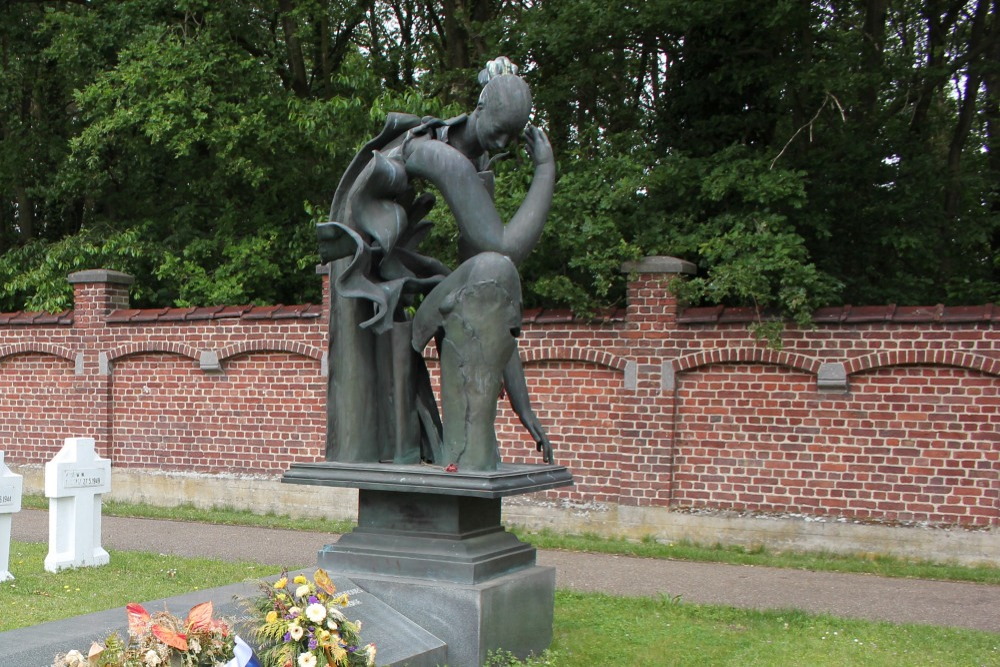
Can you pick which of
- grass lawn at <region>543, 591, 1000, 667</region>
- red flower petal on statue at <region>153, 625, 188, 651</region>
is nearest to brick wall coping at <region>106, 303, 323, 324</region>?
grass lawn at <region>543, 591, 1000, 667</region>

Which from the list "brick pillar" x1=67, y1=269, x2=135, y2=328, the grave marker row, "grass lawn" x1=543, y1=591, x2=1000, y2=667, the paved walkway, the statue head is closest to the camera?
the statue head

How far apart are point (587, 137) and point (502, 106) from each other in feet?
26.0

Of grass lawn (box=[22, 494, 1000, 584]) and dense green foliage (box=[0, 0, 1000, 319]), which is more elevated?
dense green foliage (box=[0, 0, 1000, 319])

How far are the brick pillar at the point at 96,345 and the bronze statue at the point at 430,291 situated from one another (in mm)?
8857

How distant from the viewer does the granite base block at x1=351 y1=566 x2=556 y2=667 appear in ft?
17.4

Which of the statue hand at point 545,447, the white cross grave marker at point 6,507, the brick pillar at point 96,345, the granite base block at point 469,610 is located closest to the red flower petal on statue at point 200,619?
the granite base block at point 469,610

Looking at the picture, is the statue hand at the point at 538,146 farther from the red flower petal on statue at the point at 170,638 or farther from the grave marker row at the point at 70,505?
the grave marker row at the point at 70,505

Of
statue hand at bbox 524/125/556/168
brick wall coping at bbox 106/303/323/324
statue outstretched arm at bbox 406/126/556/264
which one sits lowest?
brick wall coping at bbox 106/303/323/324

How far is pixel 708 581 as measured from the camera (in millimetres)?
9008

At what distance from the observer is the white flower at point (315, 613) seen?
437 cm

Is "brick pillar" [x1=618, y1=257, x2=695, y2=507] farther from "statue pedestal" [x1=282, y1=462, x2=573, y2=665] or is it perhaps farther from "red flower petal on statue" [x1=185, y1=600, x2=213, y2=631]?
"red flower petal on statue" [x1=185, y1=600, x2=213, y2=631]

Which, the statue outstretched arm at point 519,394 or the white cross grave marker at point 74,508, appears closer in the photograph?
the statue outstretched arm at point 519,394

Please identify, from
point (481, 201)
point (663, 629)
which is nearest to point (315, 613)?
point (481, 201)

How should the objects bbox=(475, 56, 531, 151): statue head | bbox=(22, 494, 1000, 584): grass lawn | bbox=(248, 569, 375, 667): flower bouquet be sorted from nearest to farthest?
1. bbox=(248, 569, 375, 667): flower bouquet
2. bbox=(475, 56, 531, 151): statue head
3. bbox=(22, 494, 1000, 584): grass lawn
